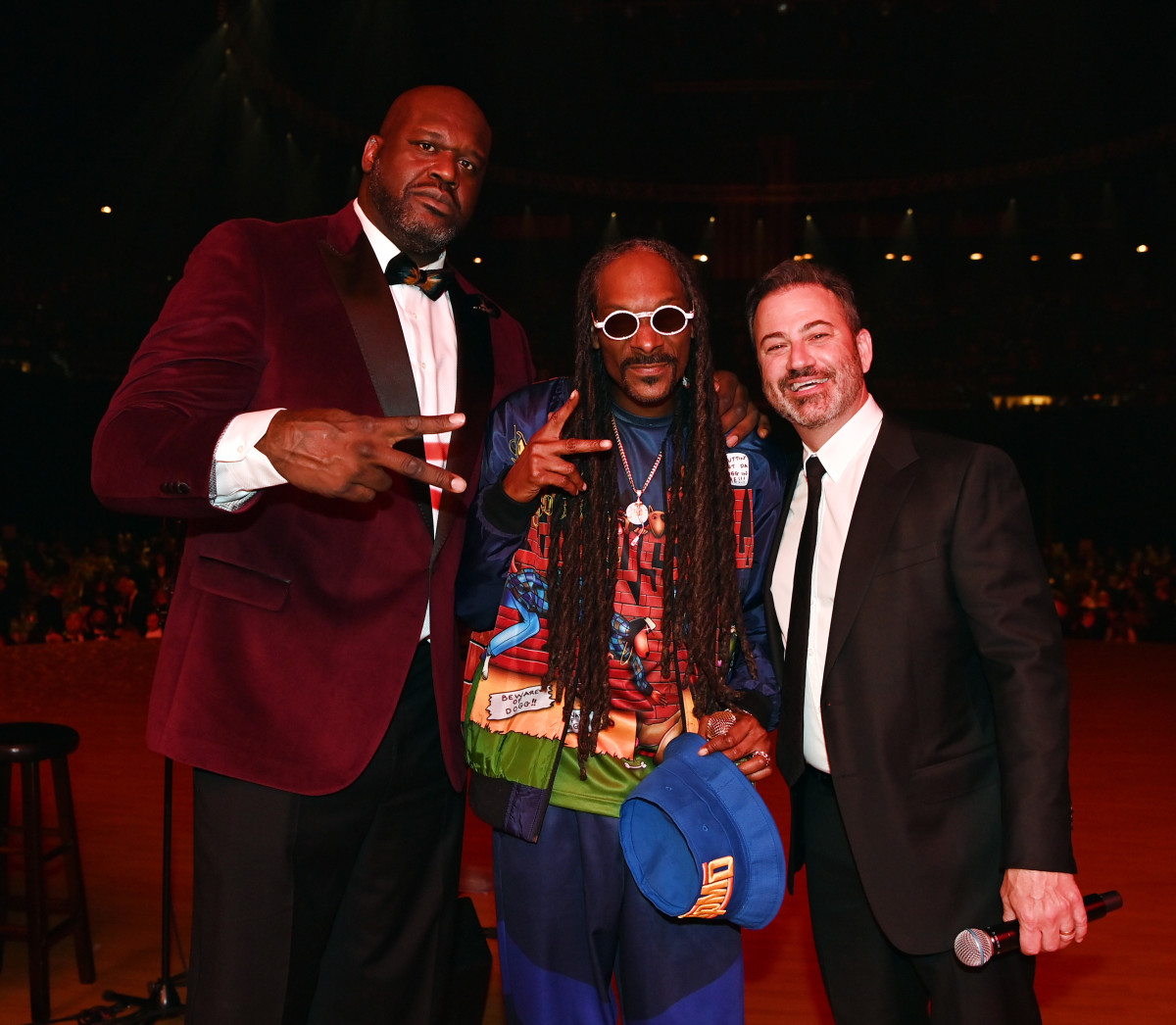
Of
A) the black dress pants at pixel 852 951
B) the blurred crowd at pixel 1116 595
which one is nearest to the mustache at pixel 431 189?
the black dress pants at pixel 852 951

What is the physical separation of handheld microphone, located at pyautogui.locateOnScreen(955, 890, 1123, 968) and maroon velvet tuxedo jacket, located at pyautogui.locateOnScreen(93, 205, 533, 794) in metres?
0.94

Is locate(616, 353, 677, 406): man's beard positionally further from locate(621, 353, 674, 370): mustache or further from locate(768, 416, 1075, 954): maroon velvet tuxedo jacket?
locate(768, 416, 1075, 954): maroon velvet tuxedo jacket

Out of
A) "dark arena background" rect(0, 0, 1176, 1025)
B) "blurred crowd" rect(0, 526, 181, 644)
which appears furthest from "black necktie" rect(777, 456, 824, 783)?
"blurred crowd" rect(0, 526, 181, 644)

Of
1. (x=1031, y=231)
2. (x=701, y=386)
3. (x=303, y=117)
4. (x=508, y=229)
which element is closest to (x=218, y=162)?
(x=303, y=117)

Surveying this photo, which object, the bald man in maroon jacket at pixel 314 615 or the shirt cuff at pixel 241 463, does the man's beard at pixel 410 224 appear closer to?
the bald man in maroon jacket at pixel 314 615

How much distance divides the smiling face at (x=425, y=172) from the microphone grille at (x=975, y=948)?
141 cm

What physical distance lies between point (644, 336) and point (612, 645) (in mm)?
550

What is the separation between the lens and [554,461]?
170 centimetres

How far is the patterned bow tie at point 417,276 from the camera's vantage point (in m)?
1.92

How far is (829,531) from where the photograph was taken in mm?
1838

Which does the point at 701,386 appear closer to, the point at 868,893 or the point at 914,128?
the point at 868,893

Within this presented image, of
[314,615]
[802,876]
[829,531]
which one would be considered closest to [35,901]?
[314,615]

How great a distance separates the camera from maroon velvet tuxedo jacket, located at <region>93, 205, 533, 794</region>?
5.53ft

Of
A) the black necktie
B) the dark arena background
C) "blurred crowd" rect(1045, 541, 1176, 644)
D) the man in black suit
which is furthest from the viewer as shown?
"blurred crowd" rect(1045, 541, 1176, 644)
